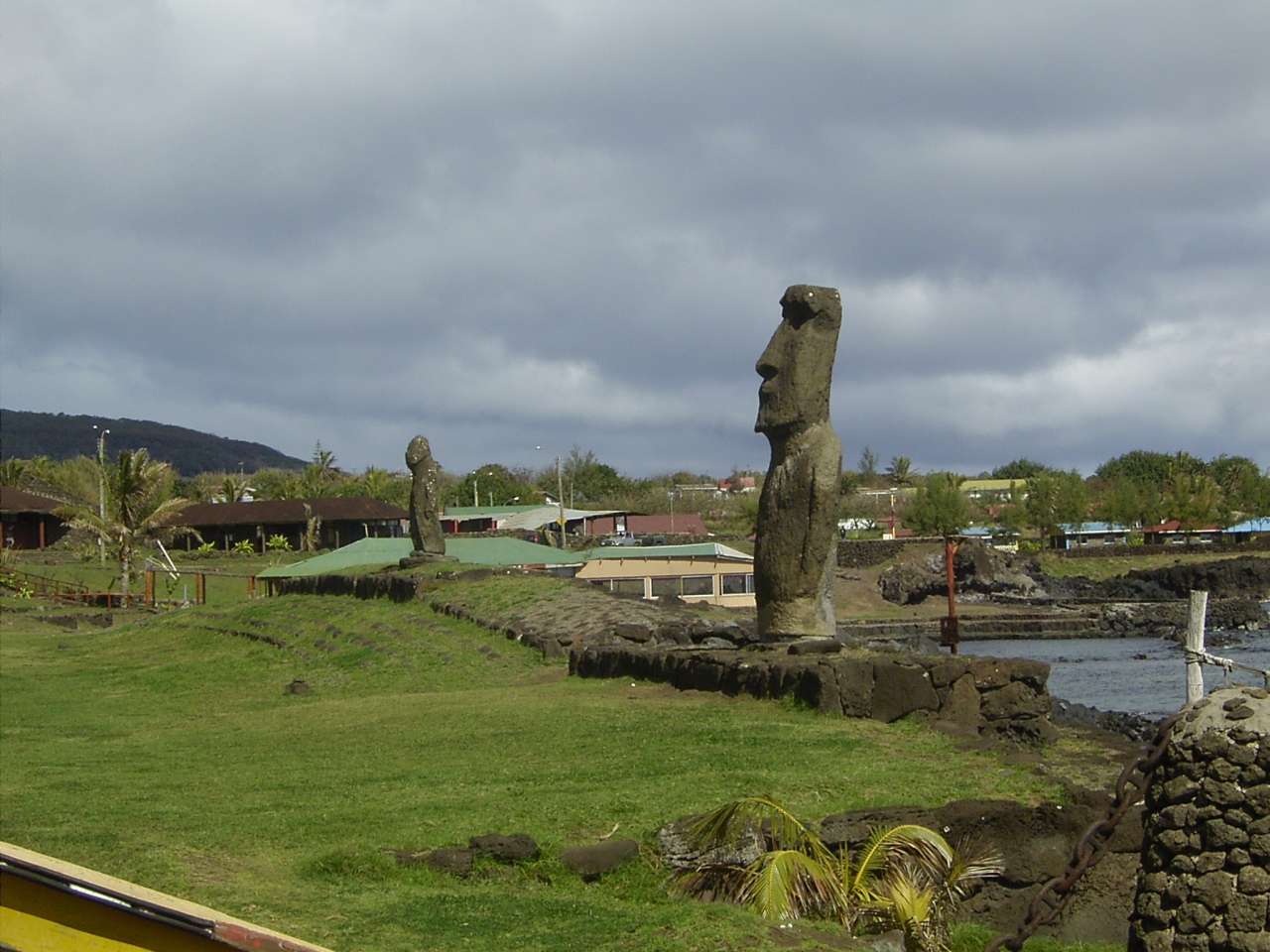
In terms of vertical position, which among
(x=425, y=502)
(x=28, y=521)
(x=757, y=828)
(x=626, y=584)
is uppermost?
(x=425, y=502)

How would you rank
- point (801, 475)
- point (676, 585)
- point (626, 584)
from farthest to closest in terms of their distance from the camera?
point (676, 585)
point (626, 584)
point (801, 475)

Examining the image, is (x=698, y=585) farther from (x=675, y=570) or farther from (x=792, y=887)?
(x=792, y=887)

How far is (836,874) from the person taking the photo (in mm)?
8188

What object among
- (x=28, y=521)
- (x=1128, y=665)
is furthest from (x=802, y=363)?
(x=28, y=521)

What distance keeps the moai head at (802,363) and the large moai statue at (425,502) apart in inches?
710

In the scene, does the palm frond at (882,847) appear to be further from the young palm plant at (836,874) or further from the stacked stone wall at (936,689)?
the stacked stone wall at (936,689)

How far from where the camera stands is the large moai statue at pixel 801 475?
14602mm

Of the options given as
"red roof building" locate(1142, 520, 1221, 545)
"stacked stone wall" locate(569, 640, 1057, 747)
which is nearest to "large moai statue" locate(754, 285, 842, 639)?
"stacked stone wall" locate(569, 640, 1057, 747)

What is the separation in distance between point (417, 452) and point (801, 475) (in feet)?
62.8

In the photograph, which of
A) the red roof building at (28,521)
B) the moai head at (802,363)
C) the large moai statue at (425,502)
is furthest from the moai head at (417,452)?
the red roof building at (28,521)

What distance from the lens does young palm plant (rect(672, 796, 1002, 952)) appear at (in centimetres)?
788

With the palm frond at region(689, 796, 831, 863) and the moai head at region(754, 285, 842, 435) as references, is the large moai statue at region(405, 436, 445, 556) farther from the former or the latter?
the palm frond at region(689, 796, 831, 863)

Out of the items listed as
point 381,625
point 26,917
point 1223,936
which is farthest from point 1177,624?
point 26,917

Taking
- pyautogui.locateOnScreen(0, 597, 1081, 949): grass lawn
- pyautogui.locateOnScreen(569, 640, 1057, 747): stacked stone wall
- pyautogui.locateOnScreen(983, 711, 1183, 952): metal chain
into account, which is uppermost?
pyautogui.locateOnScreen(983, 711, 1183, 952): metal chain
